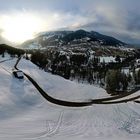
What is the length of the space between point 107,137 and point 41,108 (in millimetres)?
14223

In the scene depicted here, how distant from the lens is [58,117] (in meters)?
32.4

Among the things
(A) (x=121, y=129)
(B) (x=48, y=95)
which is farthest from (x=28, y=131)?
(B) (x=48, y=95)

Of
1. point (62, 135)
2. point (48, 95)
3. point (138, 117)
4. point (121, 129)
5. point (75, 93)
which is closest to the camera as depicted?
point (62, 135)

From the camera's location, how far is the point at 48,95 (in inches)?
1759

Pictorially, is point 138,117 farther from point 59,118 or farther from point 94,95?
point 94,95

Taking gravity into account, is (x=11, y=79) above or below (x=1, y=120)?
above

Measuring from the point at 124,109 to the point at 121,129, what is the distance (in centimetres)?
876

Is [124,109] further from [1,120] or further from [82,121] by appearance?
[1,120]

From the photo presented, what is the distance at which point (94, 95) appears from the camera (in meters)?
47.7

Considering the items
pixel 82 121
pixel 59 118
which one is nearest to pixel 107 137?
pixel 82 121

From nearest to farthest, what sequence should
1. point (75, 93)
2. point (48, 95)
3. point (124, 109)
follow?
point (124, 109)
point (48, 95)
point (75, 93)

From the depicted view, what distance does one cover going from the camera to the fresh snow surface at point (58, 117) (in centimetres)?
2542

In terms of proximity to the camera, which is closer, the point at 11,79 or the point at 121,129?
the point at 121,129

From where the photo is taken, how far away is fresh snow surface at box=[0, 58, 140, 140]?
25422 mm
